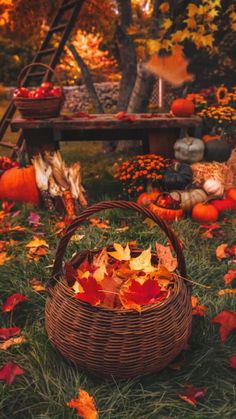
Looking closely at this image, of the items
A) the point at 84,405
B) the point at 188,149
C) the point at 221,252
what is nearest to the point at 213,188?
the point at 188,149

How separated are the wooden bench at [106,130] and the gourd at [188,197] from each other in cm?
94

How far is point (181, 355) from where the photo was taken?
2207 mm

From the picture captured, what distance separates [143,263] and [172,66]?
213 inches

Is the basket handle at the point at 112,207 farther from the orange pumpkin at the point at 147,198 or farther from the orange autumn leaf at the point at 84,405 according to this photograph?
the orange pumpkin at the point at 147,198

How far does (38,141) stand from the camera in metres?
5.04

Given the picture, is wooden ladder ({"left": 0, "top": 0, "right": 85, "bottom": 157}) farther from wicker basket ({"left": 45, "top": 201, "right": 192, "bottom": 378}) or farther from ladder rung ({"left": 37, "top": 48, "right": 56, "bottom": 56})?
wicker basket ({"left": 45, "top": 201, "right": 192, "bottom": 378})

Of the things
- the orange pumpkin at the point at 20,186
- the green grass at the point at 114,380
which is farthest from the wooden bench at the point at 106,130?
the green grass at the point at 114,380

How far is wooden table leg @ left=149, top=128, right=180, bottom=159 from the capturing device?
16.5 feet

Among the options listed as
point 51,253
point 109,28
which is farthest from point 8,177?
point 109,28

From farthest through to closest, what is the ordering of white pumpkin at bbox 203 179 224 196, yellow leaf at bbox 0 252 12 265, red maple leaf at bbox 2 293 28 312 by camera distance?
Answer: white pumpkin at bbox 203 179 224 196, yellow leaf at bbox 0 252 12 265, red maple leaf at bbox 2 293 28 312

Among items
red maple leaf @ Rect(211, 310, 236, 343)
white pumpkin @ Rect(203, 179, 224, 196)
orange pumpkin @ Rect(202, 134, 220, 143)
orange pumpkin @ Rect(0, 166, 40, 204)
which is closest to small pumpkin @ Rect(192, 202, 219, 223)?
white pumpkin @ Rect(203, 179, 224, 196)

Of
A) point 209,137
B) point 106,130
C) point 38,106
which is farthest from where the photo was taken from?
point 209,137

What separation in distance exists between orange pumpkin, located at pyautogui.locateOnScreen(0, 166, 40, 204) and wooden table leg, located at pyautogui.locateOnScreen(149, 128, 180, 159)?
4.82 ft

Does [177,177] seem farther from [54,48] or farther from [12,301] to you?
[54,48]
